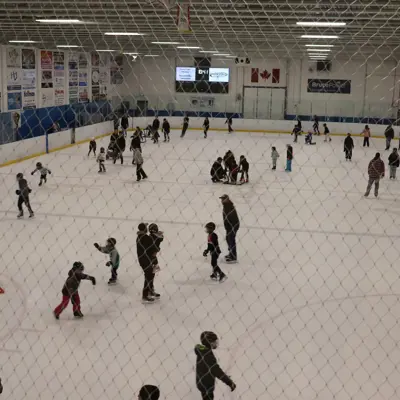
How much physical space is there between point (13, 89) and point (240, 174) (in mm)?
6613

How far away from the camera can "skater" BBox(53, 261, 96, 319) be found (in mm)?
4910

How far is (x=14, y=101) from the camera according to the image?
15.0 metres

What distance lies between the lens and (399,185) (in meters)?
11.9

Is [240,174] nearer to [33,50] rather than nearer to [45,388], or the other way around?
[33,50]

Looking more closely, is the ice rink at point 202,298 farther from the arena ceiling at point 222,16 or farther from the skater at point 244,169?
the arena ceiling at point 222,16

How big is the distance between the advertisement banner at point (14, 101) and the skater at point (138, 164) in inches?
189

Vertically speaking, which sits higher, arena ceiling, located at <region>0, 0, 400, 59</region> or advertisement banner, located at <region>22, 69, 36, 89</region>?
arena ceiling, located at <region>0, 0, 400, 59</region>

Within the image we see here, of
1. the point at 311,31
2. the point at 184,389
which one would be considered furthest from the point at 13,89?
the point at 184,389

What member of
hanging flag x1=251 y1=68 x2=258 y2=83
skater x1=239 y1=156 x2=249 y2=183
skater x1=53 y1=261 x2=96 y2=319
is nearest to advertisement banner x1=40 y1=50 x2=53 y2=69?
skater x1=239 y1=156 x2=249 y2=183

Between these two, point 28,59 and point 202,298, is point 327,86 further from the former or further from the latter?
point 202,298

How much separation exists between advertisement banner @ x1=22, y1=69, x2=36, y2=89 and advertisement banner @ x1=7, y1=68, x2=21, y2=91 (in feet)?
1.03

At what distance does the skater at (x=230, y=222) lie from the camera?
20.6ft

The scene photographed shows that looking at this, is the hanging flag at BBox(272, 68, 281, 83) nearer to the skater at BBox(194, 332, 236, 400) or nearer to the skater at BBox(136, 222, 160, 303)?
the skater at BBox(136, 222, 160, 303)

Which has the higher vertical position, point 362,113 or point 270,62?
point 270,62
